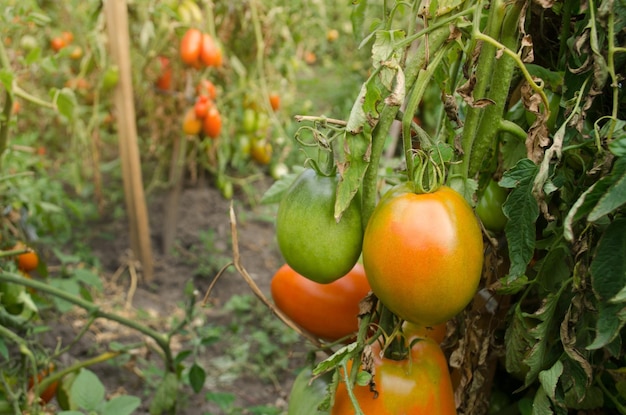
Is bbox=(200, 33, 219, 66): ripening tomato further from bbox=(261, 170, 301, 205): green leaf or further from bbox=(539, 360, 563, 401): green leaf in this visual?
bbox=(539, 360, 563, 401): green leaf

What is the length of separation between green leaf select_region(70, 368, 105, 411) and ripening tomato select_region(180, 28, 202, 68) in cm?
164

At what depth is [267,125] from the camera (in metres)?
3.00

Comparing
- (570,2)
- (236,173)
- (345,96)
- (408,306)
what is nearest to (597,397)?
(408,306)

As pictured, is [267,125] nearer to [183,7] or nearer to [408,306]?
[183,7]

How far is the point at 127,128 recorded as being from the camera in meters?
2.32

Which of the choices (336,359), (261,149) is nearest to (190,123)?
(261,149)

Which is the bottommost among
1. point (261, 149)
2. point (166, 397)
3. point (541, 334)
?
point (261, 149)

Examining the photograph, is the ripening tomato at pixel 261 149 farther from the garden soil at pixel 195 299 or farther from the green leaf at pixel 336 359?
the green leaf at pixel 336 359

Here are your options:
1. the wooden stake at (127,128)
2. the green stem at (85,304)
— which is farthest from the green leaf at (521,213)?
the wooden stake at (127,128)

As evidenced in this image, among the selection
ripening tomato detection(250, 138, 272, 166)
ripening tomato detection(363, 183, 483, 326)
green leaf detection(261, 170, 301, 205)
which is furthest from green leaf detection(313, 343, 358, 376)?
ripening tomato detection(250, 138, 272, 166)

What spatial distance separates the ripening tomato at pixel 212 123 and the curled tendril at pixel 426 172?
207 cm

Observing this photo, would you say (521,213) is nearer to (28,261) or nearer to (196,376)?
(196,376)

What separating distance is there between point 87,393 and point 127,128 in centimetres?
143

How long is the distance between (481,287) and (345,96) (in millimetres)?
3518
